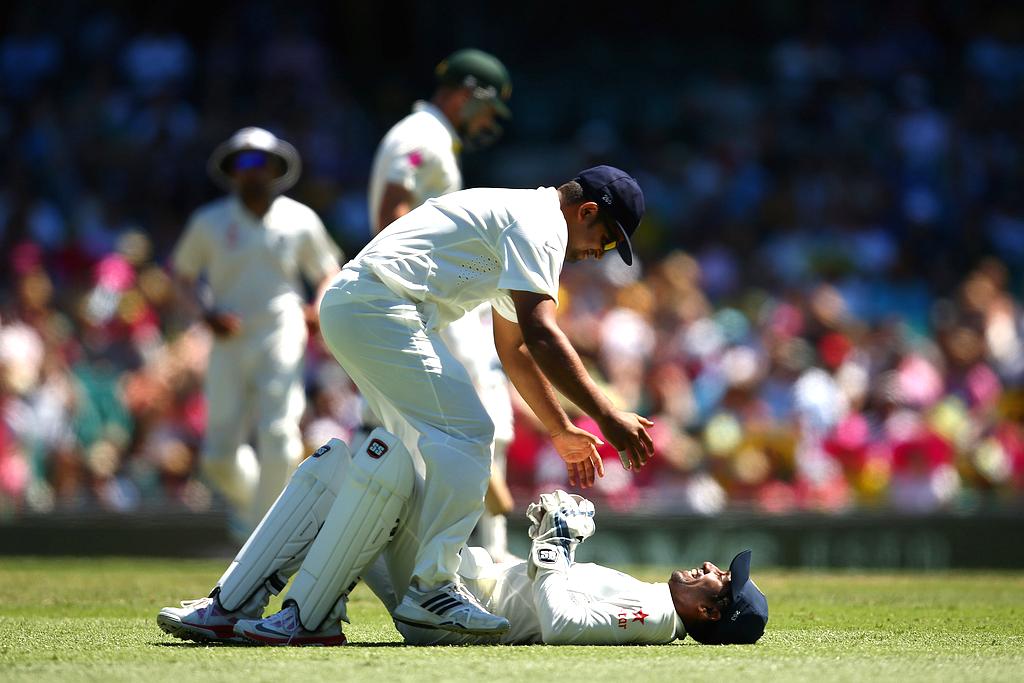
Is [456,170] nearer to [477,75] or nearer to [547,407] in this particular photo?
[477,75]

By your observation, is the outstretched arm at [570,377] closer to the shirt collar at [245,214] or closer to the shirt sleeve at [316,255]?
the shirt sleeve at [316,255]

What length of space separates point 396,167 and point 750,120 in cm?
955

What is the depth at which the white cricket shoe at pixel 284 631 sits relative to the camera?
5641mm

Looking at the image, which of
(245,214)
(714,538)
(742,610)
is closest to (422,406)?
(742,610)

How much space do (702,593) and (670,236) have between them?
10299 millimetres

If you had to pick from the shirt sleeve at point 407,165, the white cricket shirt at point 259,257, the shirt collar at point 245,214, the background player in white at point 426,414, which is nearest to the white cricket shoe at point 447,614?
the background player in white at point 426,414

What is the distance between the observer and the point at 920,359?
12820 millimetres

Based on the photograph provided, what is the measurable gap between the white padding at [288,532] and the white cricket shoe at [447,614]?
0.46 meters

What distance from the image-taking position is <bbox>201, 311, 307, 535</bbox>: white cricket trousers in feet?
31.1

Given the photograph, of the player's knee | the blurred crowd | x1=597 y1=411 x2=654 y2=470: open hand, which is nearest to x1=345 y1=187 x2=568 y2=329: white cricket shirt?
x1=597 y1=411 x2=654 y2=470: open hand

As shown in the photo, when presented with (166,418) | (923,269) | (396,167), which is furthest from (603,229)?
(923,269)

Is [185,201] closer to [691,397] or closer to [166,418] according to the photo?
[166,418]

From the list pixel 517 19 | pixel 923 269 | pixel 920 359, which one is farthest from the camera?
pixel 517 19

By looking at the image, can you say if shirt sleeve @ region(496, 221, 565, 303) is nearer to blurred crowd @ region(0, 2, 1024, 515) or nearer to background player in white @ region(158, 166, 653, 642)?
background player in white @ region(158, 166, 653, 642)
